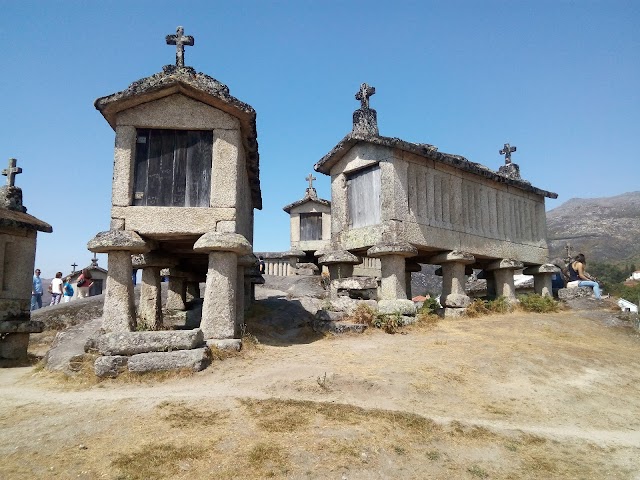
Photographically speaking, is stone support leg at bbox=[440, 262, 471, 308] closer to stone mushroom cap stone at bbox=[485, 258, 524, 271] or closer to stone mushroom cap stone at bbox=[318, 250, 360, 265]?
stone mushroom cap stone at bbox=[485, 258, 524, 271]

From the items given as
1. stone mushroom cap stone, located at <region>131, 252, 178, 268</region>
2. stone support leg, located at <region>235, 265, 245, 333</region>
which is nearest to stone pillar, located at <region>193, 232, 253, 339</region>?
stone support leg, located at <region>235, 265, 245, 333</region>

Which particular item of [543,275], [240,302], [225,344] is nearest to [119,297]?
[225,344]

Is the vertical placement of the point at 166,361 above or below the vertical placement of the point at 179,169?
below

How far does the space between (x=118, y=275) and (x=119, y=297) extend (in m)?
0.40

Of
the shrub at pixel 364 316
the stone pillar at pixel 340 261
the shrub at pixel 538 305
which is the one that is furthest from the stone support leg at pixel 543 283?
the shrub at pixel 364 316

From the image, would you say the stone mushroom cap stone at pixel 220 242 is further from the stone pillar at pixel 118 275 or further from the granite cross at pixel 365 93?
the granite cross at pixel 365 93

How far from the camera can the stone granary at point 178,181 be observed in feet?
25.5

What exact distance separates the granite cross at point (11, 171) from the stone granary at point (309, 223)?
38.4 ft

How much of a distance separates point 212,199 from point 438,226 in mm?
6086

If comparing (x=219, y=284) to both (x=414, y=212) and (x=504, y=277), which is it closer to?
(x=414, y=212)

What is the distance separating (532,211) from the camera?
48.5ft

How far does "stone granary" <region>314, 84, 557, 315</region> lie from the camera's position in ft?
34.6

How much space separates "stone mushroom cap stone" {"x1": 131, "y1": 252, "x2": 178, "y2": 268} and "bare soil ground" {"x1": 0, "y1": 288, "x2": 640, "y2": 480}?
2.99 meters

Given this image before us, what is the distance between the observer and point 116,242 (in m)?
7.59
